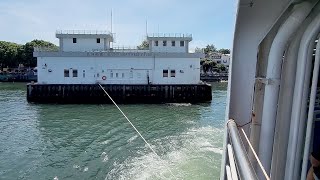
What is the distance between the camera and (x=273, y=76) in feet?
9.44


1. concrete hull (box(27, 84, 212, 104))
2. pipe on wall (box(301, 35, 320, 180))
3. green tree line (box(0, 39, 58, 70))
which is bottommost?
concrete hull (box(27, 84, 212, 104))

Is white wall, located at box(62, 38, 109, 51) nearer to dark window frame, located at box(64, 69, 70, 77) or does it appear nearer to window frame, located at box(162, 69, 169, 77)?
dark window frame, located at box(64, 69, 70, 77)

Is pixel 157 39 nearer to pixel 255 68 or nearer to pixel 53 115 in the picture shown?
pixel 53 115

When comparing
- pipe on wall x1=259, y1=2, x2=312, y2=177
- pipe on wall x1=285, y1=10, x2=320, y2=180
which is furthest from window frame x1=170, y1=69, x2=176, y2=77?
pipe on wall x1=285, y1=10, x2=320, y2=180

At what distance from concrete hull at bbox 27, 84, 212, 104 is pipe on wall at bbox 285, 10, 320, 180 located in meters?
26.8

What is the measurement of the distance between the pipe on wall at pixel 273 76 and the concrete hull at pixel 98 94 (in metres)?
26.6

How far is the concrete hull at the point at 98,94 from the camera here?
29.5 m

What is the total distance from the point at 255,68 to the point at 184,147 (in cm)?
1095

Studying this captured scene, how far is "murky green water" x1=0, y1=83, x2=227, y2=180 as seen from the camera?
35.8 feet

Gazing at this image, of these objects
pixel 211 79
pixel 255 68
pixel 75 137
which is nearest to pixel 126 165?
pixel 75 137

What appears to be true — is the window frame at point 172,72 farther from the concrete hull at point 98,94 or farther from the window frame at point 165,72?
the concrete hull at point 98,94

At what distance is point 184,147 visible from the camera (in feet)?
45.6

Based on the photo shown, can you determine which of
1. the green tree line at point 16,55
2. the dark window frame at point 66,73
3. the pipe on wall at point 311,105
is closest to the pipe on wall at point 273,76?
the pipe on wall at point 311,105

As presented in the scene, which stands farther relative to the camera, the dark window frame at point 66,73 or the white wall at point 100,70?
the dark window frame at point 66,73
